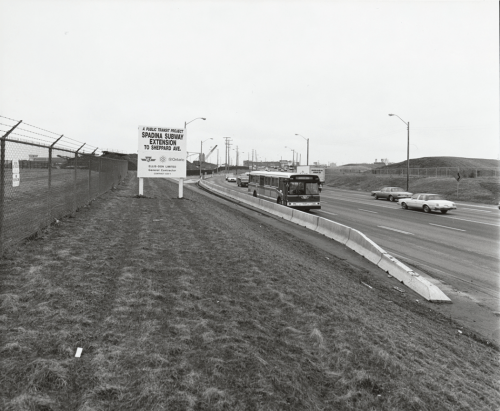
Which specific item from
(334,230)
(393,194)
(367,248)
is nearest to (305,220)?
(334,230)

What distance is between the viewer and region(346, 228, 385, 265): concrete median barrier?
10516 mm

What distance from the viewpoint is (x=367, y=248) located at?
11.4 m

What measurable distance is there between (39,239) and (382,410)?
731 centimetres

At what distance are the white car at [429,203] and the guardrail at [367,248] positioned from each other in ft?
31.9

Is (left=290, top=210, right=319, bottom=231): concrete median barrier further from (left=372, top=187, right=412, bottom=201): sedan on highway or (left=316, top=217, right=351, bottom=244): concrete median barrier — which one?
(left=372, top=187, right=412, bottom=201): sedan on highway

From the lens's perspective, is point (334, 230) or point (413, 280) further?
point (334, 230)

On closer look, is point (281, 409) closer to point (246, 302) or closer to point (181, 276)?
point (246, 302)

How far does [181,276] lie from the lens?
6.59 metres

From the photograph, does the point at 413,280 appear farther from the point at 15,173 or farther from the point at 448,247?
the point at 15,173

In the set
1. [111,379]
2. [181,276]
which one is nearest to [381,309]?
[181,276]

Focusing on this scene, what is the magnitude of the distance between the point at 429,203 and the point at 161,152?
16472 millimetres

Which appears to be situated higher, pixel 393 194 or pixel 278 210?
pixel 393 194

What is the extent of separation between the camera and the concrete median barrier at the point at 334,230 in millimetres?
13531

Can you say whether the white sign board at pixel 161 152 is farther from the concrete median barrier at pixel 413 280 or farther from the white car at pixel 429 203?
the white car at pixel 429 203
